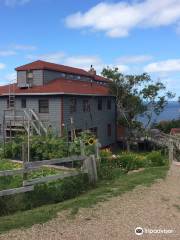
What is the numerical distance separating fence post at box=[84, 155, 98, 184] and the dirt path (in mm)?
2120

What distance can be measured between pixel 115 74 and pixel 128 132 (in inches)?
284

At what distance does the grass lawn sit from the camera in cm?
820

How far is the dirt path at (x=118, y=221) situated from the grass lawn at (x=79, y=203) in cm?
24

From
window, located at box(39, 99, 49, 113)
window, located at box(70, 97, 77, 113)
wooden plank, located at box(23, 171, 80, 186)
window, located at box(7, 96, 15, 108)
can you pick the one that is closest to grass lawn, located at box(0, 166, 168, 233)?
wooden plank, located at box(23, 171, 80, 186)

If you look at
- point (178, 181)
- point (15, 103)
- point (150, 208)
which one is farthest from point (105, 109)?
point (150, 208)

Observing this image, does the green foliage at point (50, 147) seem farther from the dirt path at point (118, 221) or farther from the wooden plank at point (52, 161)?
the dirt path at point (118, 221)

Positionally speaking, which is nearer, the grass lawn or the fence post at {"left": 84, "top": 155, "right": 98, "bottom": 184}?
the grass lawn

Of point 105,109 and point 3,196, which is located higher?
point 105,109

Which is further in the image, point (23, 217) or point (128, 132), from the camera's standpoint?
point (128, 132)

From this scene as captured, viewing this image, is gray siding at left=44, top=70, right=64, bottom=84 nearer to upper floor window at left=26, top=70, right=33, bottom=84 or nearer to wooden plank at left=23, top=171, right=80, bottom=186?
upper floor window at left=26, top=70, right=33, bottom=84

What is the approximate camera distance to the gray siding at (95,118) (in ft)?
120

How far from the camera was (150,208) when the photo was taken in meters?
9.49

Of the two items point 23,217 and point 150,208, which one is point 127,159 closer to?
point 150,208

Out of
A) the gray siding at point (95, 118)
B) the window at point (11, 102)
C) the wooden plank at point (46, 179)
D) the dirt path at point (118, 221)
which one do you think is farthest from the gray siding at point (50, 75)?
the dirt path at point (118, 221)
